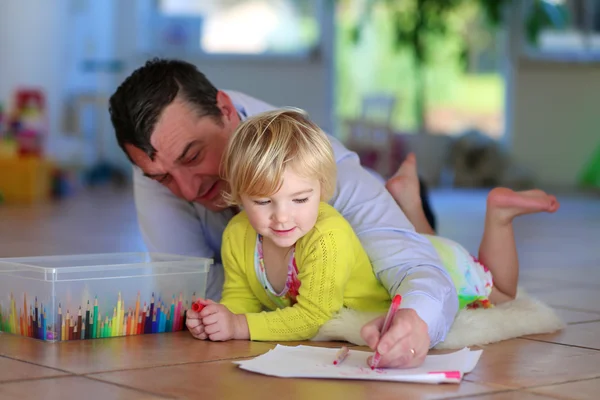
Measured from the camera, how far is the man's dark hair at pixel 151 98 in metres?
1.84

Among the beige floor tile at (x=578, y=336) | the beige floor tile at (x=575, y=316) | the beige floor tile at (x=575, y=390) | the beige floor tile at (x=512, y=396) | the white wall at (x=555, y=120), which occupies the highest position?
the beige floor tile at (x=512, y=396)

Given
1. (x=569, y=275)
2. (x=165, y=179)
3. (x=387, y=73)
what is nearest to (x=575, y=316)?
(x=569, y=275)

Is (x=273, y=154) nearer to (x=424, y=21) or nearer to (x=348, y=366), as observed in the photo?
(x=348, y=366)

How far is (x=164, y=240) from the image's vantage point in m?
2.16

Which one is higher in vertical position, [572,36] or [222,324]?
[572,36]

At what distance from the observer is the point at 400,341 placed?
1371 mm

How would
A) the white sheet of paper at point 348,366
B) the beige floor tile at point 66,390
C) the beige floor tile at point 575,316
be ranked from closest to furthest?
the beige floor tile at point 66,390, the white sheet of paper at point 348,366, the beige floor tile at point 575,316

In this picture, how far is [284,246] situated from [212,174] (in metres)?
0.30

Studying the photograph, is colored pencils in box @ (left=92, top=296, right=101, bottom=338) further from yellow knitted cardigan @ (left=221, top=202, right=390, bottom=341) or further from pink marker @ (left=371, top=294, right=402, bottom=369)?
pink marker @ (left=371, top=294, right=402, bottom=369)

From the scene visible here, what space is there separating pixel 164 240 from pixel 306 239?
0.61 meters

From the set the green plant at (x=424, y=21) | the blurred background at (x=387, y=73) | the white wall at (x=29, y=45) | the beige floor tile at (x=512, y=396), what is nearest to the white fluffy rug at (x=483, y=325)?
the beige floor tile at (x=512, y=396)

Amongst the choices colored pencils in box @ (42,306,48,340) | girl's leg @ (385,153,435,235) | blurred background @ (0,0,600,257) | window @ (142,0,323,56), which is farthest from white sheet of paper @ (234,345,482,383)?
window @ (142,0,323,56)

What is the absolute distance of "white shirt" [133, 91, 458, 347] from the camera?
1.57m

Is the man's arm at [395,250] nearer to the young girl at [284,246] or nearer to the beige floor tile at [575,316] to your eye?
the young girl at [284,246]
